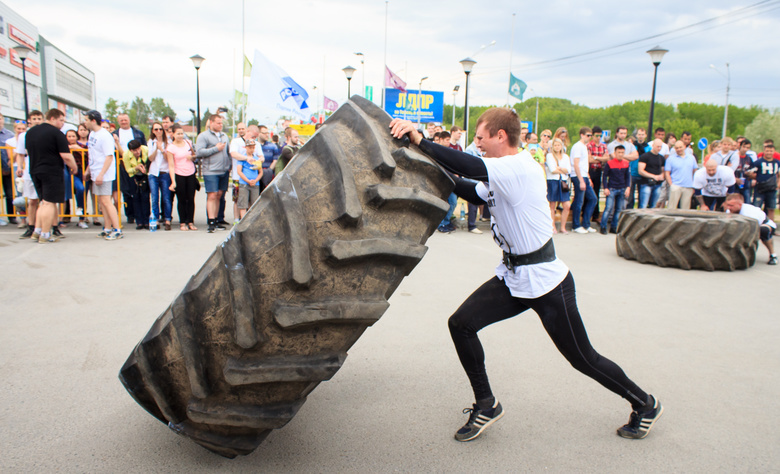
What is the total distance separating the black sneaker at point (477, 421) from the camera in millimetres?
2771

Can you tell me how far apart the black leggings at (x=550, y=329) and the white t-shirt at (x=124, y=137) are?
30.4 ft

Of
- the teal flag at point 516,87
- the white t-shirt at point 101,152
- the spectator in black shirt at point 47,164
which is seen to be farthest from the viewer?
the teal flag at point 516,87

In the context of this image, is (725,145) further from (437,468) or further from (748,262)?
(437,468)

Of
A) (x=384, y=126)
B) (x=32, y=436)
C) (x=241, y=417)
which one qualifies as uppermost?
(x=384, y=126)

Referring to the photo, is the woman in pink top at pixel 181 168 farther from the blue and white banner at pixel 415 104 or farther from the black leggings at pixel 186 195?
the blue and white banner at pixel 415 104

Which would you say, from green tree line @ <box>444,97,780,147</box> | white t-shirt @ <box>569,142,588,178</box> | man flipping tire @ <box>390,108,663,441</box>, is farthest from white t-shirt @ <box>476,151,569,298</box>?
green tree line @ <box>444,97,780,147</box>

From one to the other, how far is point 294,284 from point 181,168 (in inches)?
327

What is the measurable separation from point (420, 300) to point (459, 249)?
3160mm

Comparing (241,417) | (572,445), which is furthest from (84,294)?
(572,445)

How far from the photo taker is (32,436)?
8.69 ft

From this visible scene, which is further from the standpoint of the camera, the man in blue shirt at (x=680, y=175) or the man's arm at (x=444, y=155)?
the man in blue shirt at (x=680, y=175)

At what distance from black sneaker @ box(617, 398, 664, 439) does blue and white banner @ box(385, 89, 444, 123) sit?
22694 mm

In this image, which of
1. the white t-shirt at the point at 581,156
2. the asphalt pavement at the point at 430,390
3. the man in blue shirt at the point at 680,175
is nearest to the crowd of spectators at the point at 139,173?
the asphalt pavement at the point at 430,390

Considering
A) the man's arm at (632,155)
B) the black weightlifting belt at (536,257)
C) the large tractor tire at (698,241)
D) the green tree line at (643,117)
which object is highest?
the green tree line at (643,117)
